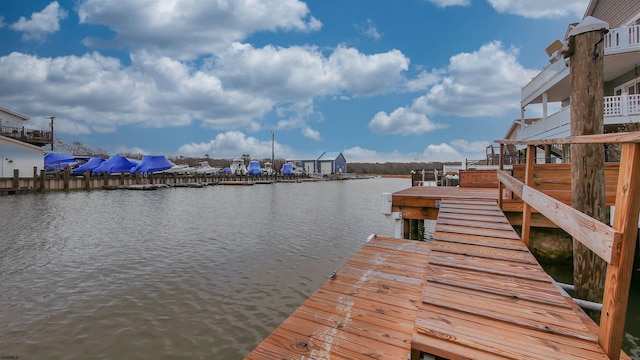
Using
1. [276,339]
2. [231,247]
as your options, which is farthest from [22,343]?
[231,247]

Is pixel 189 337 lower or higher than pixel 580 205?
lower

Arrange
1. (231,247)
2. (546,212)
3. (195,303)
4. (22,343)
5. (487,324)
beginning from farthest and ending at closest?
(231,247), (195,303), (22,343), (546,212), (487,324)

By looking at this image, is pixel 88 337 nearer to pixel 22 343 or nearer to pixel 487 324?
pixel 22 343

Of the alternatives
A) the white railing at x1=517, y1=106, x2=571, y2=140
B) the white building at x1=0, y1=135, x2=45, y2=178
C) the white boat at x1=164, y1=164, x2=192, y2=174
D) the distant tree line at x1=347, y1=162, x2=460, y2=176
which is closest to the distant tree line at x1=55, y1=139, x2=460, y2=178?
the distant tree line at x1=347, y1=162, x2=460, y2=176

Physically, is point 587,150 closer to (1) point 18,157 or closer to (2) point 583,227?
(2) point 583,227

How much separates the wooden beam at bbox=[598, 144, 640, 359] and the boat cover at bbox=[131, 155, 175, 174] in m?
42.2

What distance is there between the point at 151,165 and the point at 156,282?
119 feet

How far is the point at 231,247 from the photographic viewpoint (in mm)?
8930

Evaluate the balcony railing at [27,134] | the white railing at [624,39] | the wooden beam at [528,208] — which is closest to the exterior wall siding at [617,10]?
the white railing at [624,39]

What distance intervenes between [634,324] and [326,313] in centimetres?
451

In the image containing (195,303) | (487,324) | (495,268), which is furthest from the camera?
(195,303)

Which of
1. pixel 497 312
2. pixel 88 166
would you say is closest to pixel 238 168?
pixel 88 166

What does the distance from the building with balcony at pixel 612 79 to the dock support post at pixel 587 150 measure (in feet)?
24.6

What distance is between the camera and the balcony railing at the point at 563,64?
11.0 meters
